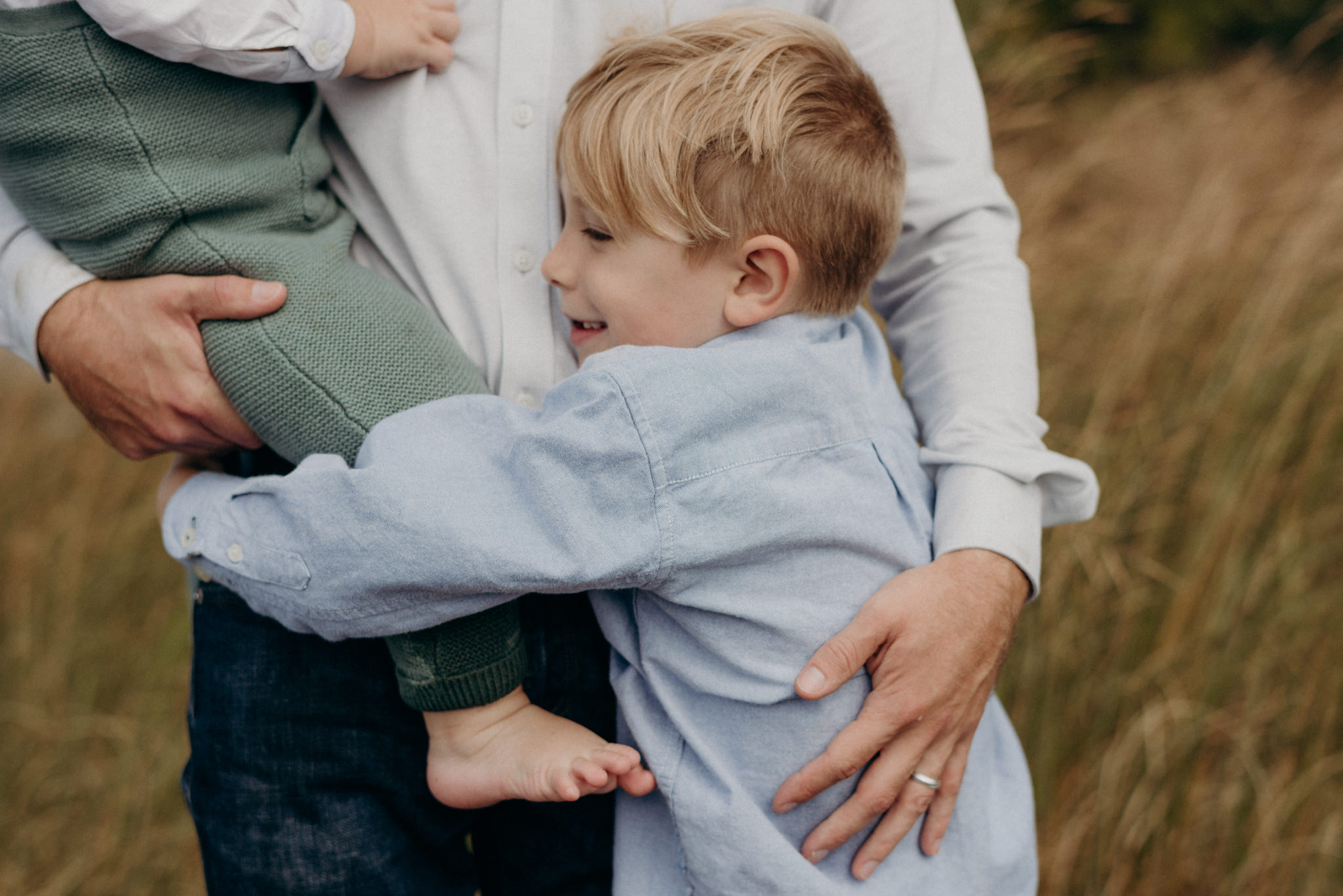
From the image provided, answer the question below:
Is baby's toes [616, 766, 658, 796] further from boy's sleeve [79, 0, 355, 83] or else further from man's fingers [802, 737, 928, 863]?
boy's sleeve [79, 0, 355, 83]

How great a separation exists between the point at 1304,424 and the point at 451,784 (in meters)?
2.33

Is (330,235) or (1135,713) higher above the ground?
(330,235)

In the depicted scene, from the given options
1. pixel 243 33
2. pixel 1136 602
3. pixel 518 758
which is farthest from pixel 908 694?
pixel 1136 602

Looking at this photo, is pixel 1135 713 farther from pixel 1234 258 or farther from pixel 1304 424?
pixel 1234 258

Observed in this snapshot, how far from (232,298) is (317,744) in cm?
56

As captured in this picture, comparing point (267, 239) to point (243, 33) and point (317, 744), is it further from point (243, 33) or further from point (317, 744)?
Result: point (317, 744)

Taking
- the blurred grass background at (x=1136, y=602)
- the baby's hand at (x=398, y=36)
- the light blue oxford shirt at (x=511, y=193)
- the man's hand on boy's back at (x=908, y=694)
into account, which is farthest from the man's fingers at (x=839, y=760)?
the blurred grass background at (x=1136, y=602)

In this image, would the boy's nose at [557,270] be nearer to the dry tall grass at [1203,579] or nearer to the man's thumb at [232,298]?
the man's thumb at [232,298]

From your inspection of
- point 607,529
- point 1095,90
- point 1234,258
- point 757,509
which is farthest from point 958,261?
point 1095,90

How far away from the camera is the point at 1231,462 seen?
7.89 feet

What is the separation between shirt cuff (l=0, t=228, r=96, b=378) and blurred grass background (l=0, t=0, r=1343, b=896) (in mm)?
1572

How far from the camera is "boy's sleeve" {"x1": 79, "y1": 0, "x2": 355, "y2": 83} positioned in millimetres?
1044

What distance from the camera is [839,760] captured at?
3.71ft

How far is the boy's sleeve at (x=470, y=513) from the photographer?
1.02 metres
